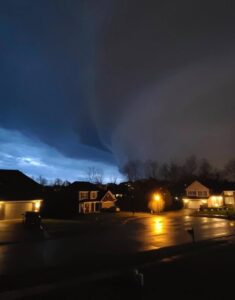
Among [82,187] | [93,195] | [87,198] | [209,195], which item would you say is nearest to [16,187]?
[87,198]

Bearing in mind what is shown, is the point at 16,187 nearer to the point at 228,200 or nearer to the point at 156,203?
the point at 156,203

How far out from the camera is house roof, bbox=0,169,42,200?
50075 millimetres

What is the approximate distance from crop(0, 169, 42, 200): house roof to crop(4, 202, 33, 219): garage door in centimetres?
92

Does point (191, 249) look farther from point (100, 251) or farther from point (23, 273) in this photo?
point (23, 273)

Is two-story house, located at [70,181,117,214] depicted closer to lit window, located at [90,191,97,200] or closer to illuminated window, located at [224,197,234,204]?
lit window, located at [90,191,97,200]

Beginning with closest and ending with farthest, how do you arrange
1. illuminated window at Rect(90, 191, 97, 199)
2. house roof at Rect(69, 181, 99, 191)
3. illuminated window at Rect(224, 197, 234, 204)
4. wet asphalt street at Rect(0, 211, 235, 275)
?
wet asphalt street at Rect(0, 211, 235, 275) → illuminated window at Rect(90, 191, 97, 199) → house roof at Rect(69, 181, 99, 191) → illuminated window at Rect(224, 197, 234, 204)

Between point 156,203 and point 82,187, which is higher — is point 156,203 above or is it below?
below

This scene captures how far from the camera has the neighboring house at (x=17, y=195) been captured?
4828cm

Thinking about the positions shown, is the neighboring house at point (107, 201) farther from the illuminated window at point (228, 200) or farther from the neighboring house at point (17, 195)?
the illuminated window at point (228, 200)

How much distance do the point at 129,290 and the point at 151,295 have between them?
401 cm

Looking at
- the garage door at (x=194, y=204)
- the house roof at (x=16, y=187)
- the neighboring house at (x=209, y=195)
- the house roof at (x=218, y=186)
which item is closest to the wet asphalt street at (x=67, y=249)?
the house roof at (x=16, y=187)

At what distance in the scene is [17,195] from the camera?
5047 centimetres

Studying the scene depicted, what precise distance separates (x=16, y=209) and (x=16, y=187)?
4724 millimetres

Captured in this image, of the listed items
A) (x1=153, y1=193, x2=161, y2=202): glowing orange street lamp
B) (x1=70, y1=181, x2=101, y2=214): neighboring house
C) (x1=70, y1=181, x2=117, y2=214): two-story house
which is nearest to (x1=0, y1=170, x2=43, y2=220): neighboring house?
(x1=70, y1=181, x2=101, y2=214): neighboring house
